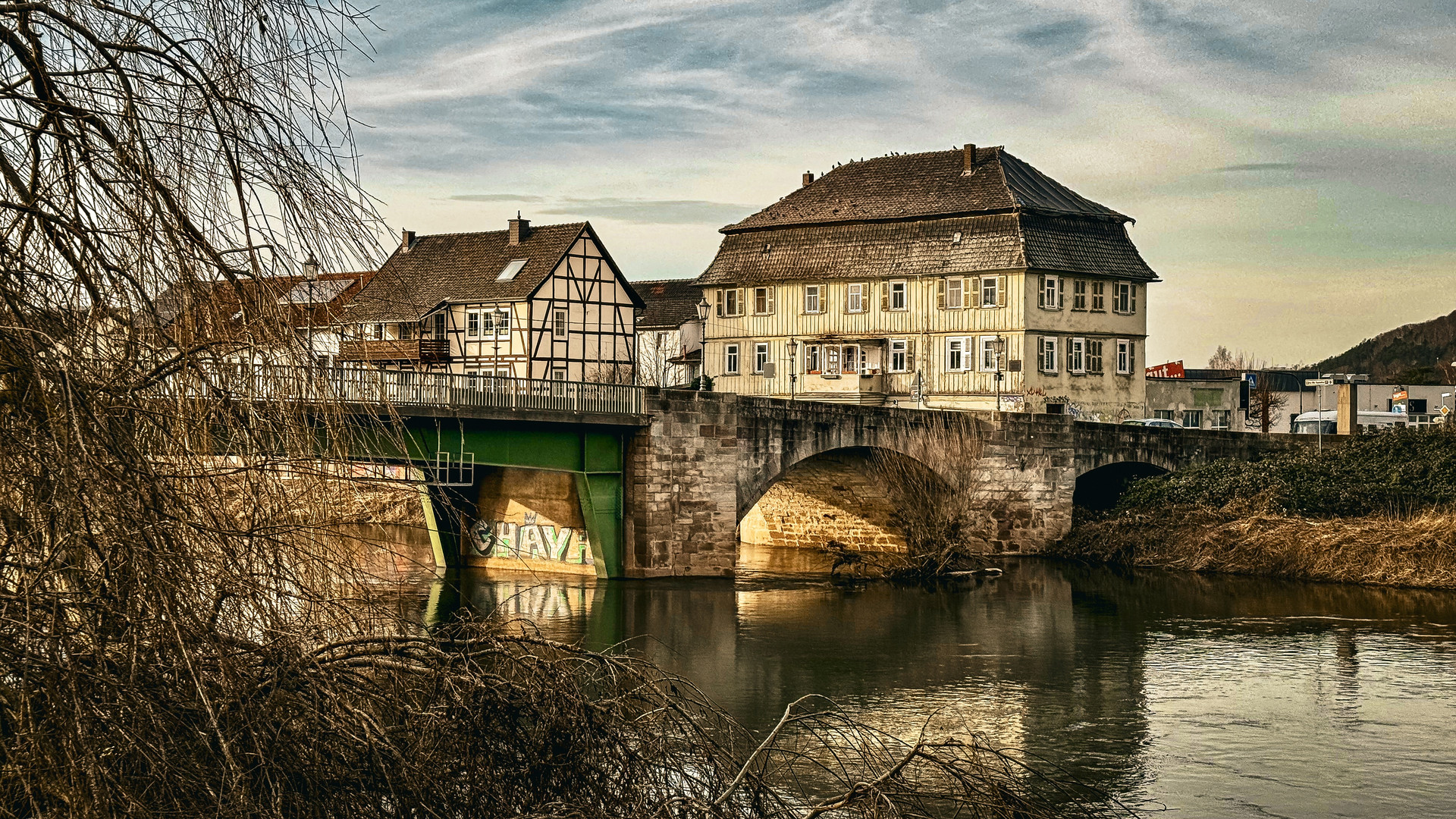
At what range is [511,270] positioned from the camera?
41.8 metres

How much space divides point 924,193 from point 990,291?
411 cm

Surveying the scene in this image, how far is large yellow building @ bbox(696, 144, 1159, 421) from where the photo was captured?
4519 cm

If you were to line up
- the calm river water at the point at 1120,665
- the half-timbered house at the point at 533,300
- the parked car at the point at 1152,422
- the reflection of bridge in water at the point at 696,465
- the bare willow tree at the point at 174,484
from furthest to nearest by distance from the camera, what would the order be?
the parked car at the point at 1152,422
the half-timbered house at the point at 533,300
the reflection of bridge in water at the point at 696,465
the calm river water at the point at 1120,665
the bare willow tree at the point at 174,484

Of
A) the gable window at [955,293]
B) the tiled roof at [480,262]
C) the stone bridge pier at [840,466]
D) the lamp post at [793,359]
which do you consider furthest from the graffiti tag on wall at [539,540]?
the gable window at [955,293]

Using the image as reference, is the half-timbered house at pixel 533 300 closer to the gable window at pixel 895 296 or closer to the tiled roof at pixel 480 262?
the tiled roof at pixel 480 262

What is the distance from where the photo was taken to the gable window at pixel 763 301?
4903 cm

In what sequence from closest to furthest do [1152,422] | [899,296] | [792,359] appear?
[899,296], [792,359], [1152,422]

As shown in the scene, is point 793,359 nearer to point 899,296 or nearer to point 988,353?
point 899,296

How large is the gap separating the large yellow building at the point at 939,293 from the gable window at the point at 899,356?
0.12 feet

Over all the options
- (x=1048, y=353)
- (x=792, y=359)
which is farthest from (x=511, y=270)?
(x=1048, y=353)

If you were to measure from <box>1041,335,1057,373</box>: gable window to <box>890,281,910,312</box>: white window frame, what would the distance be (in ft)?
13.7

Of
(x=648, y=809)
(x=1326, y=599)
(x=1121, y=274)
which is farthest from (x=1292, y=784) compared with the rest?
(x=1121, y=274)

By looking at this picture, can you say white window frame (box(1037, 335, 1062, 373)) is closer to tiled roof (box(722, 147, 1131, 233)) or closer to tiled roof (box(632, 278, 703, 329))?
tiled roof (box(722, 147, 1131, 233))

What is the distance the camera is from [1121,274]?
154 feet
